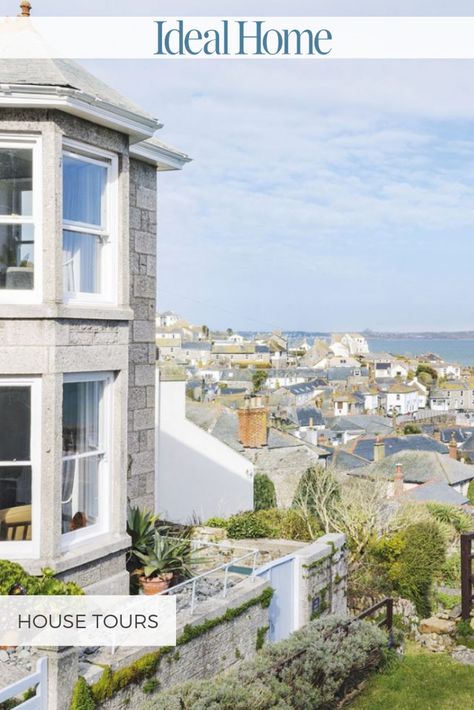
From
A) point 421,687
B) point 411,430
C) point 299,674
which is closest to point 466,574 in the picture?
point 421,687

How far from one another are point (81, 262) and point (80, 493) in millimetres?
2747

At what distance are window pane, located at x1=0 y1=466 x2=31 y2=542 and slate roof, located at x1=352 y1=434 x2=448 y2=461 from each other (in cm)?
4797

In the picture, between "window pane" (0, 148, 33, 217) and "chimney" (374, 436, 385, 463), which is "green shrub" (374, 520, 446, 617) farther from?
"chimney" (374, 436, 385, 463)

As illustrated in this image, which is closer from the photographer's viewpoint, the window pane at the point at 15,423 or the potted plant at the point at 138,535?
the window pane at the point at 15,423

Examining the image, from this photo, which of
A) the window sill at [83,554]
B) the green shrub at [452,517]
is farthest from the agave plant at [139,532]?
the green shrub at [452,517]

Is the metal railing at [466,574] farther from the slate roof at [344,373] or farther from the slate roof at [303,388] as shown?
the slate roof at [344,373]

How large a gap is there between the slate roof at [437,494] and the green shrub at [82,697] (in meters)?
33.9

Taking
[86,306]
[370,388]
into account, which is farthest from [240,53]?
[370,388]

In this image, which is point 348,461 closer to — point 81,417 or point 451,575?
point 451,575

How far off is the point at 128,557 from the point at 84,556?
1.32m

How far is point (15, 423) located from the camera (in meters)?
7.88

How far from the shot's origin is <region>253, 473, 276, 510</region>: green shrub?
90.3 ft

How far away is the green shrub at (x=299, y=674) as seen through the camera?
7.00 meters
